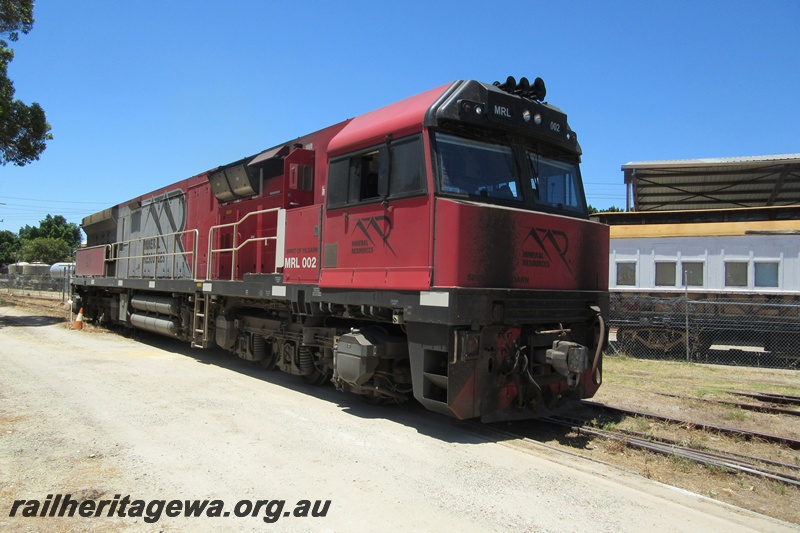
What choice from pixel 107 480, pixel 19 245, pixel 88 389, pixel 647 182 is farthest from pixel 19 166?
pixel 19 245

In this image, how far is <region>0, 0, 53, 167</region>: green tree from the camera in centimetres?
1945

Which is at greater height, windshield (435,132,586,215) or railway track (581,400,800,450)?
windshield (435,132,586,215)

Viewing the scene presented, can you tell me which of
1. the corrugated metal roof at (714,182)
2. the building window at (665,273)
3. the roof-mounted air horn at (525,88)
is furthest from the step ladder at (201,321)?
the corrugated metal roof at (714,182)

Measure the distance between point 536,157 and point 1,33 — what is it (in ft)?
70.4

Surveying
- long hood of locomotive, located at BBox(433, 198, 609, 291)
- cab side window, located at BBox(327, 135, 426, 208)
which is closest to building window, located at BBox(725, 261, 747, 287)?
long hood of locomotive, located at BBox(433, 198, 609, 291)

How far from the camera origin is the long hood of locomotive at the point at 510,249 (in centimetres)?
579

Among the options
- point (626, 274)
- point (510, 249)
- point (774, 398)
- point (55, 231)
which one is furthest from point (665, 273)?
point (55, 231)

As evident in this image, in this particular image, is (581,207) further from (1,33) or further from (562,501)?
(1,33)

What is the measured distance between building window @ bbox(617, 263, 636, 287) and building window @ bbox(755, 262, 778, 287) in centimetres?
293

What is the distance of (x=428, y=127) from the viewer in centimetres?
617

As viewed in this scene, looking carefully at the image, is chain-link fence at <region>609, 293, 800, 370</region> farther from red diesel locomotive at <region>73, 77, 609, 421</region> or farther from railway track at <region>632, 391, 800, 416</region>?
red diesel locomotive at <region>73, 77, 609, 421</region>

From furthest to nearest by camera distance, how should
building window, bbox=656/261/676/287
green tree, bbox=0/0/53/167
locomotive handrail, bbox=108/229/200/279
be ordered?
green tree, bbox=0/0/53/167, building window, bbox=656/261/676/287, locomotive handrail, bbox=108/229/200/279

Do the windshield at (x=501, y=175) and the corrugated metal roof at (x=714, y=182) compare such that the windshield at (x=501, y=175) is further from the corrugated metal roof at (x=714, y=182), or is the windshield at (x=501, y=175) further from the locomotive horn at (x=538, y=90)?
the corrugated metal roof at (x=714, y=182)

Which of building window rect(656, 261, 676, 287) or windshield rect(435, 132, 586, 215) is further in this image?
building window rect(656, 261, 676, 287)
